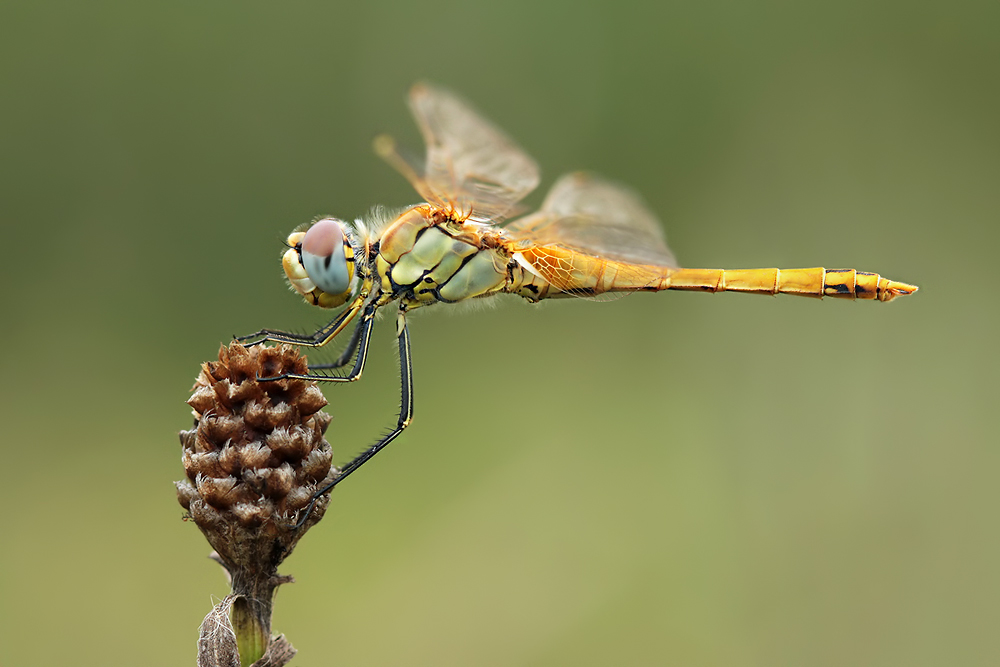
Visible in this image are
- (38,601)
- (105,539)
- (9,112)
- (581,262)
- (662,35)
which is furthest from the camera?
(662,35)

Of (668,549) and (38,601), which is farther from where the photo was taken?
(668,549)

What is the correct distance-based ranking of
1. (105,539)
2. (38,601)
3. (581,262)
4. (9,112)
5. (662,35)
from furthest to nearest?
(662,35), (9,112), (105,539), (38,601), (581,262)

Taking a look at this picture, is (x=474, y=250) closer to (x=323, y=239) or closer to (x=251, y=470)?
(x=323, y=239)

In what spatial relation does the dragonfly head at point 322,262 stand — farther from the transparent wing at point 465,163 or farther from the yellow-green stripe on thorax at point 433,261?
the transparent wing at point 465,163

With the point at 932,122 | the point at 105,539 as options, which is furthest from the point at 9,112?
the point at 932,122

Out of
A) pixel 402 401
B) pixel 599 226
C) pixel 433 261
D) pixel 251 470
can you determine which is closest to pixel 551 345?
pixel 599 226

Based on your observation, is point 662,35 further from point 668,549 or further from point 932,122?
point 668,549

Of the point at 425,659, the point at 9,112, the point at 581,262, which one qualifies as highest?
the point at 9,112
